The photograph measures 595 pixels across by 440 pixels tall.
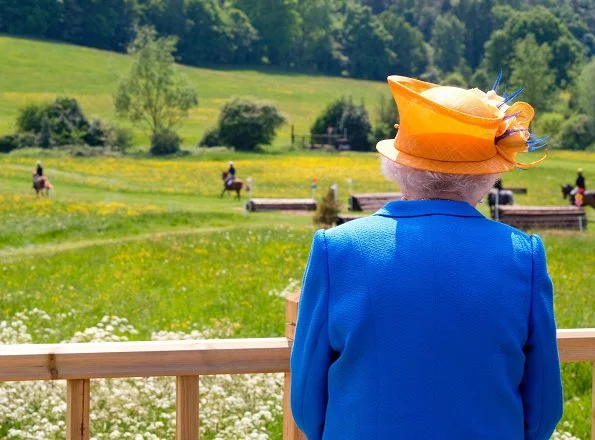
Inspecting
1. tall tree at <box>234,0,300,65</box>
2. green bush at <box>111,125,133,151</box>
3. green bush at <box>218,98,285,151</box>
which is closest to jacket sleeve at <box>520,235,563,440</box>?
green bush at <box>111,125,133,151</box>

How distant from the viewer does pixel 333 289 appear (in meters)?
2.84

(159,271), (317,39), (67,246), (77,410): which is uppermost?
(317,39)

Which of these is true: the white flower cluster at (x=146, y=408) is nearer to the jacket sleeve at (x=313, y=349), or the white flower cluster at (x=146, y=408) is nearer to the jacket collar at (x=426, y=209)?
the jacket sleeve at (x=313, y=349)

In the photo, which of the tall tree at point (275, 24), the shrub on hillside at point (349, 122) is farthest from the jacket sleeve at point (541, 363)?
the tall tree at point (275, 24)

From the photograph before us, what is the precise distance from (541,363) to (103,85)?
144 feet

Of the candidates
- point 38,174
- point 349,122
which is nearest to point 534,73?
point 349,122

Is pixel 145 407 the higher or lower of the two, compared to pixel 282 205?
higher

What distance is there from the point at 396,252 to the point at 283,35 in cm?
6455

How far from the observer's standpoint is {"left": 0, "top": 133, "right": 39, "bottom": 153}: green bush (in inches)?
1515

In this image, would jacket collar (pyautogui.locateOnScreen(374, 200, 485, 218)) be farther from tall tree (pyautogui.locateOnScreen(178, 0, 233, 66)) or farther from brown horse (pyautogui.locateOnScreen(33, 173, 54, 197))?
tall tree (pyautogui.locateOnScreen(178, 0, 233, 66))

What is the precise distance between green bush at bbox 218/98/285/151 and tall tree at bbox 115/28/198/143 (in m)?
1.63

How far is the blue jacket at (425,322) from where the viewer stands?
2791 mm

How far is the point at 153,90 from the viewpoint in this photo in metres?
47.2

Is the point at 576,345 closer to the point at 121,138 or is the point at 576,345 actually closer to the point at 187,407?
the point at 187,407
